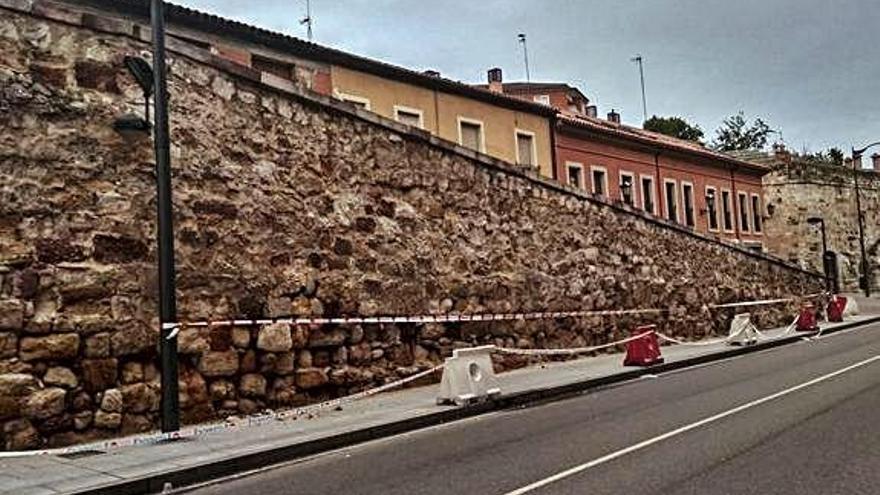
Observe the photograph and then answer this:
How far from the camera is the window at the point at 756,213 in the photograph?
4854 centimetres

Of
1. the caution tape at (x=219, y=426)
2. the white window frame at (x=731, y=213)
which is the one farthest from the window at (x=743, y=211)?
the caution tape at (x=219, y=426)

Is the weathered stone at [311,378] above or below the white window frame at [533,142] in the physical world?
below

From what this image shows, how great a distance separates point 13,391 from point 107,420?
1.13 m

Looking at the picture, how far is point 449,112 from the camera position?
28.1 metres

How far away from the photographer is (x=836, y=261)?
54.6 metres

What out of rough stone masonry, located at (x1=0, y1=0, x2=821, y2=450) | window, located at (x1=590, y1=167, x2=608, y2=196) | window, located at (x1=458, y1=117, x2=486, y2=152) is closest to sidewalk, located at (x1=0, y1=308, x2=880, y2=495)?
rough stone masonry, located at (x1=0, y1=0, x2=821, y2=450)

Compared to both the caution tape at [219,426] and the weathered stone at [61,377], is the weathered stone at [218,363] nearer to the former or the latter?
the caution tape at [219,426]

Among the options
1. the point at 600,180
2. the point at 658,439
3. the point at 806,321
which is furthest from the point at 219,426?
the point at 600,180

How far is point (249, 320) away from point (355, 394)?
218cm

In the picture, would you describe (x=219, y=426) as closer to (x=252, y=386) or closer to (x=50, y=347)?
(x=252, y=386)

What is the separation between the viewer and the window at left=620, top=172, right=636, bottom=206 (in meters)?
36.8

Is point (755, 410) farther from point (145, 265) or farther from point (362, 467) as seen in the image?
point (145, 265)

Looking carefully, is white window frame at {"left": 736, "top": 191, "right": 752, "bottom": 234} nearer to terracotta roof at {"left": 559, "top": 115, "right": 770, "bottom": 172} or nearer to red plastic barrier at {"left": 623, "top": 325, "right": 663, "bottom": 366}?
terracotta roof at {"left": 559, "top": 115, "right": 770, "bottom": 172}

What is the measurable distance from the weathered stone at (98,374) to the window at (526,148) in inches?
872
